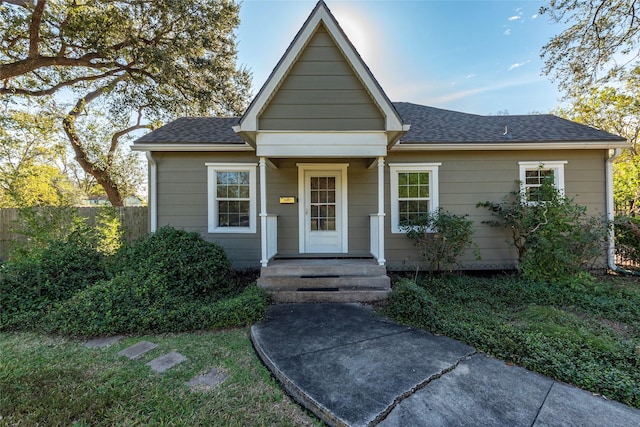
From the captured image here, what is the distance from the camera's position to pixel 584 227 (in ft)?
18.8

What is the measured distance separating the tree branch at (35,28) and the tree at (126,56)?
0.09 ft

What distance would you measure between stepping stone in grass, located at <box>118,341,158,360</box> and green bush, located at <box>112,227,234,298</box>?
98cm

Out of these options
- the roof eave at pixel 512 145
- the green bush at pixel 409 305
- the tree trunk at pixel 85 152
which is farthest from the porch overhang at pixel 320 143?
the tree trunk at pixel 85 152

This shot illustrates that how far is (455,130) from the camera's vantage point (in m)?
6.79

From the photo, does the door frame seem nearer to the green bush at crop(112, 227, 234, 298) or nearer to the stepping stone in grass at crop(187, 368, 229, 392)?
the green bush at crop(112, 227, 234, 298)

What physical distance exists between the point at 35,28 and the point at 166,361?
12.4 metres

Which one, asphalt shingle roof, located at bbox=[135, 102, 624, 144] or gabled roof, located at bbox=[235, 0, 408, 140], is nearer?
gabled roof, located at bbox=[235, 0, 408, 140]

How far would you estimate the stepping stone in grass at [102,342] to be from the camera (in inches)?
133

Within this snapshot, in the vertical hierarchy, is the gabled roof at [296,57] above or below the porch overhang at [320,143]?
above

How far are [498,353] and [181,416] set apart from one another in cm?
334

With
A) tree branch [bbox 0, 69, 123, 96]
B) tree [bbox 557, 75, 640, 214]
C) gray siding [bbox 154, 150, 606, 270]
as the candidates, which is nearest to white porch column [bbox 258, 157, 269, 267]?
gray siding [bbox 154, 150, 606, 270]

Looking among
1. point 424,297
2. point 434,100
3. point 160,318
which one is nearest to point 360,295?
point 424,297

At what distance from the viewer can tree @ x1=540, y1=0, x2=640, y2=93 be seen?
707 centimetres

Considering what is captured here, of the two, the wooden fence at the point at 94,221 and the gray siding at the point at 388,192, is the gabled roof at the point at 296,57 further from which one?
the wooden fence at the point at 94,221
